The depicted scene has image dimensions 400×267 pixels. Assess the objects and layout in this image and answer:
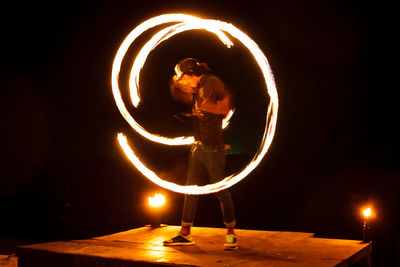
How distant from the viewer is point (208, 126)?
4.66 metres

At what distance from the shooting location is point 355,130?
714 cm

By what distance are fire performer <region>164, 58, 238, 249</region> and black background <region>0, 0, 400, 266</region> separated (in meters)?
1.79

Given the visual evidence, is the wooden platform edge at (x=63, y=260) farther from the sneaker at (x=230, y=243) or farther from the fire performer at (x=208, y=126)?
the sneaker at (x=230, y=243)

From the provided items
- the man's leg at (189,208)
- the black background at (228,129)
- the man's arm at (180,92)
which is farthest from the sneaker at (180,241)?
the black background at (228,129)

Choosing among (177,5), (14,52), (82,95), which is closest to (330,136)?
(177,5)

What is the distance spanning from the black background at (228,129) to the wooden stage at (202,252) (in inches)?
78.7

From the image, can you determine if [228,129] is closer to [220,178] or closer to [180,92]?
[180,92]

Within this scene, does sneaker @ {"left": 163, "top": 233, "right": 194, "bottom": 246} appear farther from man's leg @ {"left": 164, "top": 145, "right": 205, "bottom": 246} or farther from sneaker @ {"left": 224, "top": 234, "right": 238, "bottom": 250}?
sneaker @ {"left": 224, "top": 234, "right": 238, "bottom": 250}

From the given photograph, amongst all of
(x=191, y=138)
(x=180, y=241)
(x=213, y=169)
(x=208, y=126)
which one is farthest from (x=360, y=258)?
(x=191, y=138)

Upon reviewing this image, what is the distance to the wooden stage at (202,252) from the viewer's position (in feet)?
13.1

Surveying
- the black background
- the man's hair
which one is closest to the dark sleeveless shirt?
the man's hair

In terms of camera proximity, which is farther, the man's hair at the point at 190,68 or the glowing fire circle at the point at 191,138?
the glowing fire circle at the point at 191,138

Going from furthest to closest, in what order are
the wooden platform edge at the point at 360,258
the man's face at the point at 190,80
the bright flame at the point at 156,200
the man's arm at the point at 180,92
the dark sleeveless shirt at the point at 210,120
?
the bright flame at the point at 156,200, the man's arm at the point at 180,92, the man's face at the point at 190,80, the dark sleeveless shirt at the point at 210,120, the wooden platform edge at the point at 360,258

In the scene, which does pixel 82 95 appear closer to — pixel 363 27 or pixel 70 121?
pixel 70 121
